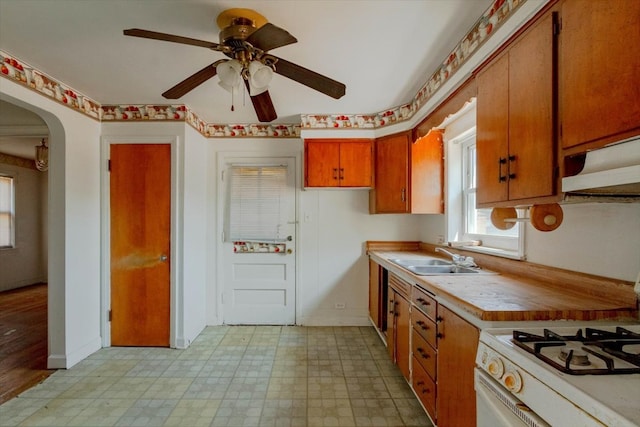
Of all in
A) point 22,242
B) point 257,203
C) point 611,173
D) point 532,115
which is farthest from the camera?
point 22,242

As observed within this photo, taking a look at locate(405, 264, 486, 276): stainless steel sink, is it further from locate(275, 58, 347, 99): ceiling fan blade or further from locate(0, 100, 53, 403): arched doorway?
locate(0, 100, 53, 403): arched doorway

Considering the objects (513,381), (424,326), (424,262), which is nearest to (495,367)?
(513,381)

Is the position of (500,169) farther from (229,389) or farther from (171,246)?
(171,246)

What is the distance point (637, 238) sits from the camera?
1.18 metres

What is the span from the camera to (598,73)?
959 millimetres

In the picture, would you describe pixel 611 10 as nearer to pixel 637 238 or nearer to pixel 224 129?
pixel 637 238

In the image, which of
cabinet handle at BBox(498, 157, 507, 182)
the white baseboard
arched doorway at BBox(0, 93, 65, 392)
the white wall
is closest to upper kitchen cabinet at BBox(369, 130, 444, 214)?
cabinet handle at BBox(498, 157, 507, 182)

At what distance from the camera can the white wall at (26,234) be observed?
4.84 meters

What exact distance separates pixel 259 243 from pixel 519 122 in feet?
9.00

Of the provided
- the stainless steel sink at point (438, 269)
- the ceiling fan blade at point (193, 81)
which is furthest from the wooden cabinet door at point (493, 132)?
the ceiling fan blade at point (193, 81)

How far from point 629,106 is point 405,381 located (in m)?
2.14

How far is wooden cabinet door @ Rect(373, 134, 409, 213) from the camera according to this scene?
2.79 m

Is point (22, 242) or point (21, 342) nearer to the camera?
point (21, 342)

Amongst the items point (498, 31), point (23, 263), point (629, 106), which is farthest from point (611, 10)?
point (23, 263)
